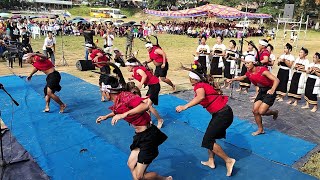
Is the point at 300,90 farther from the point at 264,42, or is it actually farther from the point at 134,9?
the point at 134,9

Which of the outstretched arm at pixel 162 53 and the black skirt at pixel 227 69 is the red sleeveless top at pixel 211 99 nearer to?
the outstretched arm at pixel 162 53

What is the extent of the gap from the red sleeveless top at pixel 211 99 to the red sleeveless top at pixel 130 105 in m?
1.01

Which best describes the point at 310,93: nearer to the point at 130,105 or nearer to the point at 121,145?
the point at 121,145

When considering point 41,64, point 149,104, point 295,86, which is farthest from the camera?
point 295,86

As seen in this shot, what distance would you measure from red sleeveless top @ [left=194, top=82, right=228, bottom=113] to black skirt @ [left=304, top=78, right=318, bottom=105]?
4.56m

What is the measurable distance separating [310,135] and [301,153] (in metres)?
1.05

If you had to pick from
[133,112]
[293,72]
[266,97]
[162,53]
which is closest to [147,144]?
[133,112]

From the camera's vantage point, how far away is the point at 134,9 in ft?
217

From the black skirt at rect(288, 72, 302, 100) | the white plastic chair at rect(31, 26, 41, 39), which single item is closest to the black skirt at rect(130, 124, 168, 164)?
→ the black skirt at rect(288, 72, 302, 100)

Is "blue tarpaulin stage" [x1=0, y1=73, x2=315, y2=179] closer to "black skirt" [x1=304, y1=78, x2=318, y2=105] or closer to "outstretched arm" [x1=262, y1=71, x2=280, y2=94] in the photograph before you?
"outstretched arm" [x1=262, y1=71, x2=280, y2=94]

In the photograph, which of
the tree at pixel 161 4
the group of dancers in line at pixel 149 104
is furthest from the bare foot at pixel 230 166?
the tree at pixel 161 4

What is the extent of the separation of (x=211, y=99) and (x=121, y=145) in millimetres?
2007

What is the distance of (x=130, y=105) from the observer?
140 inches

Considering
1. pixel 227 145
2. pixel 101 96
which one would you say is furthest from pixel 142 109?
pixel 101 96
